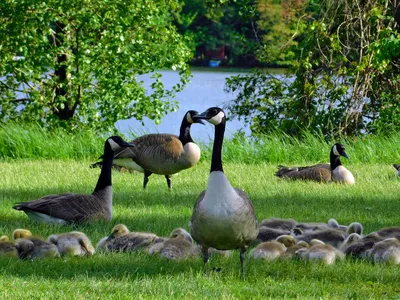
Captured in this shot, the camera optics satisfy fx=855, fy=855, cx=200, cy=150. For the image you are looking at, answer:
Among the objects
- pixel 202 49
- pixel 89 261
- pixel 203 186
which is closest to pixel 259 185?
pixel 203 186

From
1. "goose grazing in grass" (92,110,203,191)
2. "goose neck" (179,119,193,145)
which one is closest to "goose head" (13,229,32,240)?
"goose grazing in grass" (92,110,203,191)

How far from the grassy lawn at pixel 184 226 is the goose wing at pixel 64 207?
A: 0.14m

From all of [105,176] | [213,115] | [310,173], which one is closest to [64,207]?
[105,176]

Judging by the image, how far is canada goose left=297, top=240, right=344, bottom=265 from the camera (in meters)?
7.24

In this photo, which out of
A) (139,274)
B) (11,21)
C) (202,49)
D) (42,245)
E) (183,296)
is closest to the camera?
(183,296)

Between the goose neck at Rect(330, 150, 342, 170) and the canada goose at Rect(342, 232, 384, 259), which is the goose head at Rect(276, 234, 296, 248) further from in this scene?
the goose neck at Rect(330, 150, 342, 170)

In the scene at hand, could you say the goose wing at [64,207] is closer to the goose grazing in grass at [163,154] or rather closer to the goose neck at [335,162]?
the goose grazing in grass at [163,154]

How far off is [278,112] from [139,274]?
1428 centimetres

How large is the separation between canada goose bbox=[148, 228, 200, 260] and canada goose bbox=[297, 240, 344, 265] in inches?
36.5

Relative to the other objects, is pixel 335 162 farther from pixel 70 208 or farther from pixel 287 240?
pixel 287 240

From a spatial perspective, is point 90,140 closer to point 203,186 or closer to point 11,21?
Result: point 11,21

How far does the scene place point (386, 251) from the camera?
7254 millimetres

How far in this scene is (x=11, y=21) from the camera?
1905 centimetres

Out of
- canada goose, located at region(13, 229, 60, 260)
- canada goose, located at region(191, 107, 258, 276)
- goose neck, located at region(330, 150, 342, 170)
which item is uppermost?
canada goose, located at region(191, 107, 258, 276)
